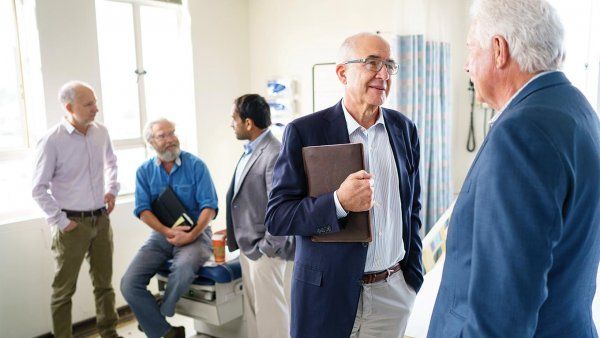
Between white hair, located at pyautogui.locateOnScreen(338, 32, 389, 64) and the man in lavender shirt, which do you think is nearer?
white hair, located at pyautogui.locateOnScreen(338, 32, 389, 64)

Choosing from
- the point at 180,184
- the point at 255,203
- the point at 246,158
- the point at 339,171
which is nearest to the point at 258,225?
the point at 255,203

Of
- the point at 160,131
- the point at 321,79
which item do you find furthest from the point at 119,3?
the point at 321,79

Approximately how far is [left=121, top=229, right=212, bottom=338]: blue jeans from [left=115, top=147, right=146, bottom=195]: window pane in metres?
0.89

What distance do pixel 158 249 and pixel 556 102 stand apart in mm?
2471

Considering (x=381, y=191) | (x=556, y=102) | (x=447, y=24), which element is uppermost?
(x=447, y=24)

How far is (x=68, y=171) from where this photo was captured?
8.96 feet

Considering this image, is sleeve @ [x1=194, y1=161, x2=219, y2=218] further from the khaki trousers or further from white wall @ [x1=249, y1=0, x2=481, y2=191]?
white wall @ [x1=249, y1=0, x2=481, y2=191]

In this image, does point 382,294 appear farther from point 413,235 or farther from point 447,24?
point 447,24

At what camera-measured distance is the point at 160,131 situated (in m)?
2.84

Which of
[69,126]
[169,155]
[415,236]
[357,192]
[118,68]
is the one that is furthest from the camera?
[118,68]

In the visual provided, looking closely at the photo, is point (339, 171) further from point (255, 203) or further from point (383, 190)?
point (255, 203)

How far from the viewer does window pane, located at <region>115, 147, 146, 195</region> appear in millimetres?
3582

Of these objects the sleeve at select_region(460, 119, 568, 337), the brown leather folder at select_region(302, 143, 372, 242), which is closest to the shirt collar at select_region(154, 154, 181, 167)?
the brown leather folder at select_region(302, 143, 372, 242)

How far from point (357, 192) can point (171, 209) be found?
1811 millimetres
